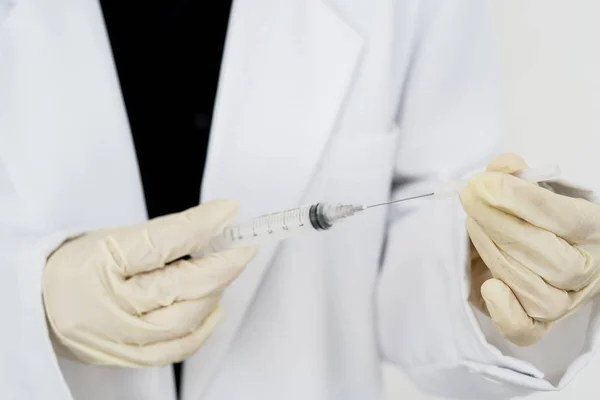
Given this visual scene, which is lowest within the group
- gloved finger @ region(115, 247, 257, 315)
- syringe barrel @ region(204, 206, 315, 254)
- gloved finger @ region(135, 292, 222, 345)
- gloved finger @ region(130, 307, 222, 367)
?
gloved finger @ region(130, 307, 222, 367)

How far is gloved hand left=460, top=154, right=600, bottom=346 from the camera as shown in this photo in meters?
0.39

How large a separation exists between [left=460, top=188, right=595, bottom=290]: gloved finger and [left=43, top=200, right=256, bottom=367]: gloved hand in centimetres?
18

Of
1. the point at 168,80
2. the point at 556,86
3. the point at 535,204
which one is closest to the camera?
the point at 535,204

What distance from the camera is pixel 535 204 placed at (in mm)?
394

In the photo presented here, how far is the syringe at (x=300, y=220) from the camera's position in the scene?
0.41 meters

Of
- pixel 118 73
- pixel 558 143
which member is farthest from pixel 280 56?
pixel 558 143

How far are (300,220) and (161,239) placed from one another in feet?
0.34

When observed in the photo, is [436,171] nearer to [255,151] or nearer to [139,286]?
[255,151]

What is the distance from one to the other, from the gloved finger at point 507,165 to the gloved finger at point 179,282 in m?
0.21

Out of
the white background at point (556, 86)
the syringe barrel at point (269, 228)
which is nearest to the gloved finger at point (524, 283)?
the syringe barrel at point (269, 228)

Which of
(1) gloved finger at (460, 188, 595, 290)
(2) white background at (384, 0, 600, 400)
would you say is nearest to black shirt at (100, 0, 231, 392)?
(1) gloved finger at (460, 188, 595, 290)

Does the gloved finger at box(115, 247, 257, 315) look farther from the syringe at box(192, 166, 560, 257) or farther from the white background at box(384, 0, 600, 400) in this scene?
the white background at box(384, 0, 600, 400)

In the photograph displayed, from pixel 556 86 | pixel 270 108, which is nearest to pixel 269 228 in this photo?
pixel 270 108

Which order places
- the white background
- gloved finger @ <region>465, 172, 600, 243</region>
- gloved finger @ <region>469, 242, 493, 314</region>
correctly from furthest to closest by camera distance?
1. the white background
2. gloved finger @ <region>469, 242, 493, 314</region>
3. gloved finger @ <region>465, 172, 600, 243</region>
